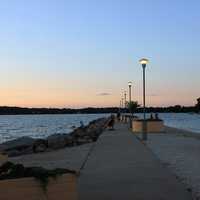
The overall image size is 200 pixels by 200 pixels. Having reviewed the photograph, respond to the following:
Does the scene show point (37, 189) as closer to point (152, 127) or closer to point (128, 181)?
point (128, 181)

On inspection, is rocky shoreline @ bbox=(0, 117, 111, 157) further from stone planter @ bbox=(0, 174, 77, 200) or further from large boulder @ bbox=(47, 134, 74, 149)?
stone planter @ bbox=(0, 174, 77, 200)

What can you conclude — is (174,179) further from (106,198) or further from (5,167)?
(5,167)

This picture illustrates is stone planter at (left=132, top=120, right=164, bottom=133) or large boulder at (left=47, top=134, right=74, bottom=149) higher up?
stone planter at (left=132, top=120, right=164, bottom=133)

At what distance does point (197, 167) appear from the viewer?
14.8m

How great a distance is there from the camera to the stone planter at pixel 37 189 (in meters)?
7.25

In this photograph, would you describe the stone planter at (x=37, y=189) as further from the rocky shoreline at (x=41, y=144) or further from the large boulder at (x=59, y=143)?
the large boulder at (x=59, y=143)

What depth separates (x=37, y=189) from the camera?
7.51m

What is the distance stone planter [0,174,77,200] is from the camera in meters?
7.25

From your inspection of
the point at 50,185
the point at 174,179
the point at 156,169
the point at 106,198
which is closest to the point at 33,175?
the point at 50,185

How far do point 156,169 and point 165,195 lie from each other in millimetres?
4118

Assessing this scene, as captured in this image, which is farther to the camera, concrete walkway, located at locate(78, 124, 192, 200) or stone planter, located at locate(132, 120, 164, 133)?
stone planter, located at locate(132, 120, 164, 133)

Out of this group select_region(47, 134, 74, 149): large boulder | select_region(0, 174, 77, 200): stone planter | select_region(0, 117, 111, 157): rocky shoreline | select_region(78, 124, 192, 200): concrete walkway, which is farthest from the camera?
select_region(47, 134, 74, 149): large boulder

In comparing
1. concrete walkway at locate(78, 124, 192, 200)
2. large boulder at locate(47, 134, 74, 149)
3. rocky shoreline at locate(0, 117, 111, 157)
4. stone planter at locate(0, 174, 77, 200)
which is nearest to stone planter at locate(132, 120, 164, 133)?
rocky shoreline at locate(0, 117, 111, 157)

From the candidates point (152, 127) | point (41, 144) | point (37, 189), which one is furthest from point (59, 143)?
point (37, 189)
